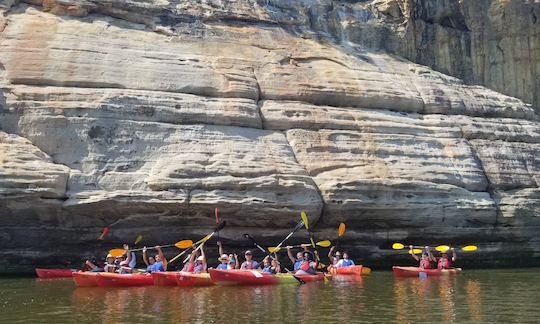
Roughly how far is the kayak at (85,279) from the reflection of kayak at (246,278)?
101 inches

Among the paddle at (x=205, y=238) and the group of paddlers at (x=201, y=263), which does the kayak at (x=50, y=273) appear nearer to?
the group of paddlers at (x=201, y=263)

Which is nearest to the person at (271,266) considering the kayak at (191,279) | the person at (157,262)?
the kayak at (191,279)

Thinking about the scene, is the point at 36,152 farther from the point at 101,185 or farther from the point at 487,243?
the point at 487,243

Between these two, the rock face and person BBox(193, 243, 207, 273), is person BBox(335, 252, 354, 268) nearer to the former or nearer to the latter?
the rock face

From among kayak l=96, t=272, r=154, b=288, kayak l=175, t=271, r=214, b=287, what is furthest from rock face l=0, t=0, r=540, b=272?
kayak l=175, t=271, r=214, b=287

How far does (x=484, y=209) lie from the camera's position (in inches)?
807

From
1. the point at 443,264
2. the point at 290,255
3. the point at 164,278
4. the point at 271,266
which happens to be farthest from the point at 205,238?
the point at 443,264

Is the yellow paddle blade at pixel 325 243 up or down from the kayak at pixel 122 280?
down

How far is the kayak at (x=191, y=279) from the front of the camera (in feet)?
52.8

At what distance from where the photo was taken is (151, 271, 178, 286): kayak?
16109 mm

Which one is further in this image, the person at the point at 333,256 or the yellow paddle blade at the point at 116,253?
the person at the point at 333,256

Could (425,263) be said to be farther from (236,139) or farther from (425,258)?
(236,139)

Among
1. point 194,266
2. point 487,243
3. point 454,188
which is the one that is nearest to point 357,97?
point 454,188

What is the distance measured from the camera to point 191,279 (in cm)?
1614
